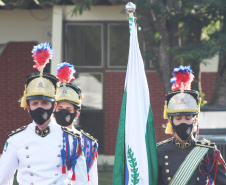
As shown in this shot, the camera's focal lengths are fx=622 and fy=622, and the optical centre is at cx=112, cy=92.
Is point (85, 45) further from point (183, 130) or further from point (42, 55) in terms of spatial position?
point (183, 130)

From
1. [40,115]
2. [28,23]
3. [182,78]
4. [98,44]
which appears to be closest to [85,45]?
[98,44]

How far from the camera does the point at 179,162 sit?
233 inches

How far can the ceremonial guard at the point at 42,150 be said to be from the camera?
5516 millimetres

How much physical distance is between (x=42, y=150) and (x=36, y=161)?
116 millimetres

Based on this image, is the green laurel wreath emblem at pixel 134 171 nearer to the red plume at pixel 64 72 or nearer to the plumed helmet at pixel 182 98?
the plumed helmet at pixel 182 98

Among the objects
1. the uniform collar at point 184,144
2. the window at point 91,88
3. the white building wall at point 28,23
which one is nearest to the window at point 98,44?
the window at point 91,88

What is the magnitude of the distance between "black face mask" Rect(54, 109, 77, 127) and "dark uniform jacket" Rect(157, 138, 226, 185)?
1.44 m

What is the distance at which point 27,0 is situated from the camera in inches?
560

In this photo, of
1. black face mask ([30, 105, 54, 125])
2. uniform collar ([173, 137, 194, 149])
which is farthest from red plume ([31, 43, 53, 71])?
uniform collar ([173, 137, 194, 149])

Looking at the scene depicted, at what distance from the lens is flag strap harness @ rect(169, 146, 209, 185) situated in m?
5.82

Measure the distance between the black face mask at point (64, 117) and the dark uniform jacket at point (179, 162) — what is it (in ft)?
4.73

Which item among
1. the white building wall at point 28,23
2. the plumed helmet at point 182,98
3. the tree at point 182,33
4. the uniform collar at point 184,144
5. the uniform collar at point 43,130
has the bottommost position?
the uniform collar at point 184,144

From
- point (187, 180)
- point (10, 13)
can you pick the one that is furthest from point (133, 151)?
point (10, 13)

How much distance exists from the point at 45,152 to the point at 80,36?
9676 millimetres
